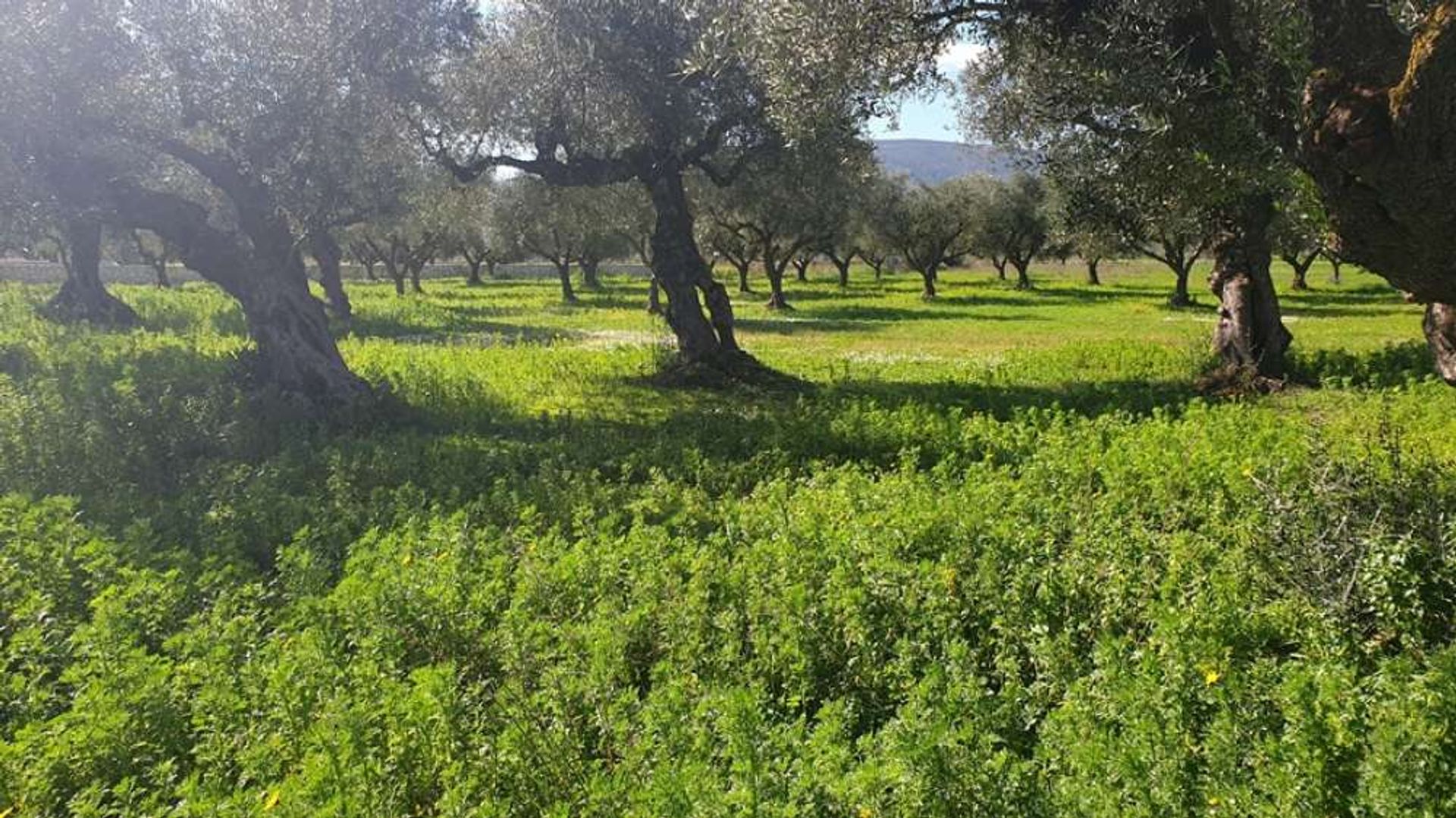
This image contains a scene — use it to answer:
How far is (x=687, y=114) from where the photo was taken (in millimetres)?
18438

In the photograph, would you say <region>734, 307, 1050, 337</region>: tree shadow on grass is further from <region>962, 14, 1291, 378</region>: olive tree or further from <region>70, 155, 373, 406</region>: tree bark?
<region>70, 155, 373, 406</region>: tree bark

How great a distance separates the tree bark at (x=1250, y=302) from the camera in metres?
17.8

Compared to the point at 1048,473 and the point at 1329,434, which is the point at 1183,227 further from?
the point at 1048,473

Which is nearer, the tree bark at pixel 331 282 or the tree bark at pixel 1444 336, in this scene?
the tree bark at pixel 1444 336

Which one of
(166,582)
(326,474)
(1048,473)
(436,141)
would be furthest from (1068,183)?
(166,582)

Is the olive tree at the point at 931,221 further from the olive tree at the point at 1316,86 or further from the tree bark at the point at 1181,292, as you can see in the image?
the olive tree at the point at 1316,86

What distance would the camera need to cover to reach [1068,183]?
66.5 feet

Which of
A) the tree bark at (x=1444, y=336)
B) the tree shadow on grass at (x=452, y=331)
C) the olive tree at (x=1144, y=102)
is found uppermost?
the olive tree at (x=1144, y=102)

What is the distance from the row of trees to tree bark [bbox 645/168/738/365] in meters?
0.06

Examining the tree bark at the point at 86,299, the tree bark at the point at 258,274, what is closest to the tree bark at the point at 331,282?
the tree bark at the point at 86,299

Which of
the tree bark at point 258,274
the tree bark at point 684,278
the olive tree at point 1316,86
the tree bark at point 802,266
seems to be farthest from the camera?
the tree bark at point 802,266

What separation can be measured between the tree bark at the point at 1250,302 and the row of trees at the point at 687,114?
7 cm

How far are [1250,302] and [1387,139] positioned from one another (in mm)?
13823

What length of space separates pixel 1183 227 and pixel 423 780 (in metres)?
23.2
